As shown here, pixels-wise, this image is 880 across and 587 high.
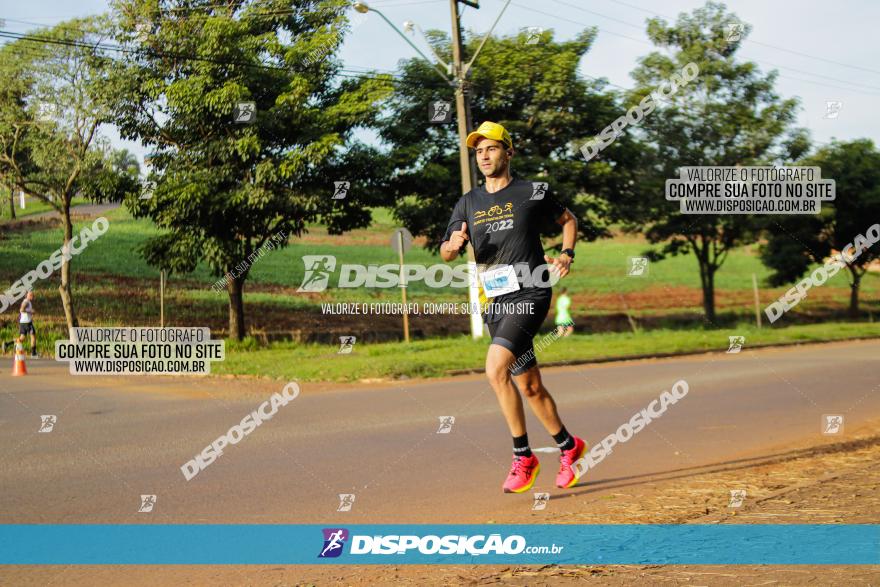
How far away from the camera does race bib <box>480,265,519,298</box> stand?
18.1 ft

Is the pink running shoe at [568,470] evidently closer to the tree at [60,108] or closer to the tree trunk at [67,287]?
the tree at [60,108]

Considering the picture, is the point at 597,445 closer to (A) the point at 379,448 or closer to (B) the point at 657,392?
(A) the point at 379,448

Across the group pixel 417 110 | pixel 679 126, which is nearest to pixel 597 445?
pixel 417 110

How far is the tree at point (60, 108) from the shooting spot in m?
24.3

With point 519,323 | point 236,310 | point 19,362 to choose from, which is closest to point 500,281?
point 519,323

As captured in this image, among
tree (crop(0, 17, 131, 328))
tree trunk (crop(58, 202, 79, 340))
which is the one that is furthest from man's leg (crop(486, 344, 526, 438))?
tree trunk (crop(58, 202, 79, 340))

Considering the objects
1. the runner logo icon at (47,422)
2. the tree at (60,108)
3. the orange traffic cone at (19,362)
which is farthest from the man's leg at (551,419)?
the tree at (60,108)

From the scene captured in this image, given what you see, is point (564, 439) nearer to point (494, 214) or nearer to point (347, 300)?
point (494, 214)

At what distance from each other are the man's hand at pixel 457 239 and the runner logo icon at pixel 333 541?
1.74m

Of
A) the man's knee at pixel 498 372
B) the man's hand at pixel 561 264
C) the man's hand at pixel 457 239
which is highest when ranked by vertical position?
the man's hand at pixel 457 239

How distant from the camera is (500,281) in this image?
220 inches

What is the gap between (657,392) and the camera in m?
12.4

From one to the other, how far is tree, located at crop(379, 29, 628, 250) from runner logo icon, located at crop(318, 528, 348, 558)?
2542 cm

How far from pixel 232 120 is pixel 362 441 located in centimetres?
1690
